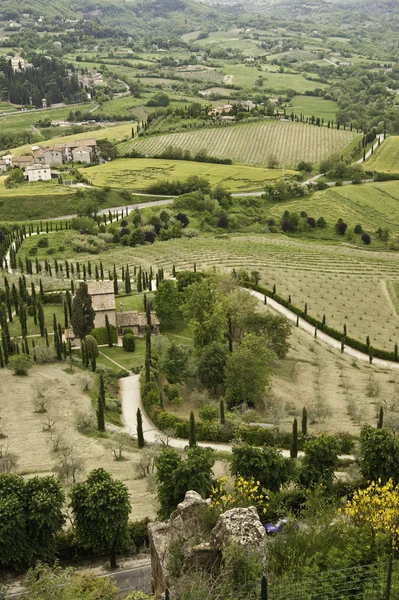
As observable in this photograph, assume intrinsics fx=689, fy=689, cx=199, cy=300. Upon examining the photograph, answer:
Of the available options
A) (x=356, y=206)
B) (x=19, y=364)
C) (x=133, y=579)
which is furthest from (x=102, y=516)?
(x=356, y=206)

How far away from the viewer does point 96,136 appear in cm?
18012

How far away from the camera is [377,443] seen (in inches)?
1491

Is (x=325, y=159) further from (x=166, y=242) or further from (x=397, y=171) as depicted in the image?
(x=166, y=242)

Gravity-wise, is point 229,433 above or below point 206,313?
below

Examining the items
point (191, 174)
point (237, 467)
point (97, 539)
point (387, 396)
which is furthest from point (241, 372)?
point (191, 174)

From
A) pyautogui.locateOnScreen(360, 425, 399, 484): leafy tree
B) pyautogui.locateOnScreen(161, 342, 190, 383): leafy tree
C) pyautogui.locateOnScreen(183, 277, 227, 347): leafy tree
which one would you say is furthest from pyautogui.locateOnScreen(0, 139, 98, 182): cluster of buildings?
pyautogui.locateOnScreen(360, 425, 399, 484): leafy tree

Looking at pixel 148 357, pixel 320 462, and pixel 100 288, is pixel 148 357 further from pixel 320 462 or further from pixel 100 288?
pixel 320 462

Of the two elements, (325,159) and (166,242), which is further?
(325,159)

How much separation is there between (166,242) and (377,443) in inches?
2756

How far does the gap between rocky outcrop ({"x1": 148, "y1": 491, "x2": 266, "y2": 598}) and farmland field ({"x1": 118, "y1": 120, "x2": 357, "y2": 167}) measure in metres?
141

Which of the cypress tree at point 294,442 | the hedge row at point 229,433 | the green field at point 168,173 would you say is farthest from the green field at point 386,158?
the cypress tree at point 294,442

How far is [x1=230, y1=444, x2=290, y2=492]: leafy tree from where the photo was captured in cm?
3606

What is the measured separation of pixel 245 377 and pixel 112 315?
17.2m

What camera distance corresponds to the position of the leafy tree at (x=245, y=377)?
170 feet
